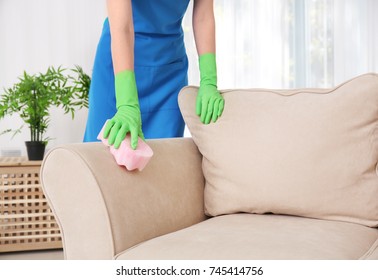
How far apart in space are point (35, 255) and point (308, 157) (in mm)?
1714

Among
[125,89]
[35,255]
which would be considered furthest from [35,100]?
[125,89]

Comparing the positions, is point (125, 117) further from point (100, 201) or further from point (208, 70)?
point (208, 70)

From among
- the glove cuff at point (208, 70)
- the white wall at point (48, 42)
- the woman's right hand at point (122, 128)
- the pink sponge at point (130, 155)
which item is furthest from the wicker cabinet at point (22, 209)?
the pink sponge at point (130, 155)

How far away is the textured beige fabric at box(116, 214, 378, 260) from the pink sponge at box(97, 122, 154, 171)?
184mm

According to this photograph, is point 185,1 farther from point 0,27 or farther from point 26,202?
point 0,27

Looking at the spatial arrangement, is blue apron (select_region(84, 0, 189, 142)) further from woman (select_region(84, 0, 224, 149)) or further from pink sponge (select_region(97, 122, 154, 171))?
pink sponge (select_region(97, 122, 154, 171))

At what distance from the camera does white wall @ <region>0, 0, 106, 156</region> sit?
10.7 feet

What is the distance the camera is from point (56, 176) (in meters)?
1.38

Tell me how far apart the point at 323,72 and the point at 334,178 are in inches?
94.9

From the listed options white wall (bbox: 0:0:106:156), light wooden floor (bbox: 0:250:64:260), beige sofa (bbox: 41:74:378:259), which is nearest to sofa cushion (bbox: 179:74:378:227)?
beige sofa (bbox: 41:74:378:259)

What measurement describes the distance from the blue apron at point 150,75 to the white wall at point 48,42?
1325 mm

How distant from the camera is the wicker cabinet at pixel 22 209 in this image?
9.25 feet

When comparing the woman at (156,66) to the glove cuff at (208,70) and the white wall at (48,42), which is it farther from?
the white wall at (48,42)

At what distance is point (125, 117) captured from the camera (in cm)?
156
